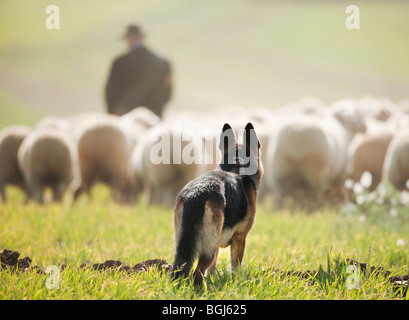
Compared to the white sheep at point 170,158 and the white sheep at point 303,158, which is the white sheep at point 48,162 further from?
the white sheep at point 303,158

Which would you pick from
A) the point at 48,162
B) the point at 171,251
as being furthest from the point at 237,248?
the point at 48,162

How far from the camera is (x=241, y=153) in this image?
329cm

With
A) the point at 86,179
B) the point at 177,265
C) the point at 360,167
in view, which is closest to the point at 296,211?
the point at 360,167

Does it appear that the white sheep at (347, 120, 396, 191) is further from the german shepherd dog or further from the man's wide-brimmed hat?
the german shepherd dog

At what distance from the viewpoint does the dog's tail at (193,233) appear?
2691 mm

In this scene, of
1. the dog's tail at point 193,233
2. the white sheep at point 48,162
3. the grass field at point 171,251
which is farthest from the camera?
the white sheep at point 48,162

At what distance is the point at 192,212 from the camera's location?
270cm

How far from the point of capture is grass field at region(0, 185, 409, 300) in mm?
2900

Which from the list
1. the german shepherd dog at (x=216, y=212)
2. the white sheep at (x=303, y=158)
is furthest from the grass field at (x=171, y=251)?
the white sheep at (x=303, y=158)

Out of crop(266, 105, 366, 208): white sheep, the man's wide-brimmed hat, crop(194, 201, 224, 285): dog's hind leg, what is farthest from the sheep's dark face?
the man's wide-brimmed hat

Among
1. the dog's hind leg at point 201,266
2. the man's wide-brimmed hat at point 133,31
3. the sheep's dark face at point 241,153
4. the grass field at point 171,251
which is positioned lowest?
the grass field at point 171,251

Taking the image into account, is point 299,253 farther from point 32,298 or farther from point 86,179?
point 86,179

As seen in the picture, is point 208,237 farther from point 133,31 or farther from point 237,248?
point 133,31

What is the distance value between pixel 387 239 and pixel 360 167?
2.75m
